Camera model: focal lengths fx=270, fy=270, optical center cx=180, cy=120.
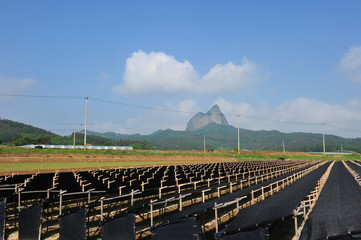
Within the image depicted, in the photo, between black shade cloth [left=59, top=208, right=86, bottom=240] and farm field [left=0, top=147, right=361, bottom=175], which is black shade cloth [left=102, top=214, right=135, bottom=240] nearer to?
black shade cloth [left=59, top=208, right=86, bottom=240]

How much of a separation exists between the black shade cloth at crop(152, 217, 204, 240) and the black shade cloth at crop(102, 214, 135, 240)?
0.71 m

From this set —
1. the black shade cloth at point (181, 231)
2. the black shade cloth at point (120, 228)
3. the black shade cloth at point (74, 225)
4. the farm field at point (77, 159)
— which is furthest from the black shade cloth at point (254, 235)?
the farm field at point (77, 159)

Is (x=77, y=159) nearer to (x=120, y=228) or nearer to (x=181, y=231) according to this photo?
(x=120, y=228)

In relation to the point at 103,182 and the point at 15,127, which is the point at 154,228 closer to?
the point at 103,182

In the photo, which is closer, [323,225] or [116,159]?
[323,225]

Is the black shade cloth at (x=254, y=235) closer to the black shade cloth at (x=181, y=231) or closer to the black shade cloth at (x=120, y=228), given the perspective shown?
the black shade cloth at (x=181, y=231)

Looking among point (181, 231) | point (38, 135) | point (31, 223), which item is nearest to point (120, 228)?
point (181, 231)

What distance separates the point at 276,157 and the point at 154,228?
222 feet

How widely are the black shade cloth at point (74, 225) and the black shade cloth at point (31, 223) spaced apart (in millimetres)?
671

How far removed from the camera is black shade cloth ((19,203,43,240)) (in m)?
6.65

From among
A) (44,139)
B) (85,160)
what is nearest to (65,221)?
(85,160)

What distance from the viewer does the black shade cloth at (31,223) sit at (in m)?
6.65

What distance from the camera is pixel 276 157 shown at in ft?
222

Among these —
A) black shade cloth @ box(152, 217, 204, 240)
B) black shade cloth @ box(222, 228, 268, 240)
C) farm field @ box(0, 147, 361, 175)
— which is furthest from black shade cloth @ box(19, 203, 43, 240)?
farm field @ box(0, 147, 361, 175)
